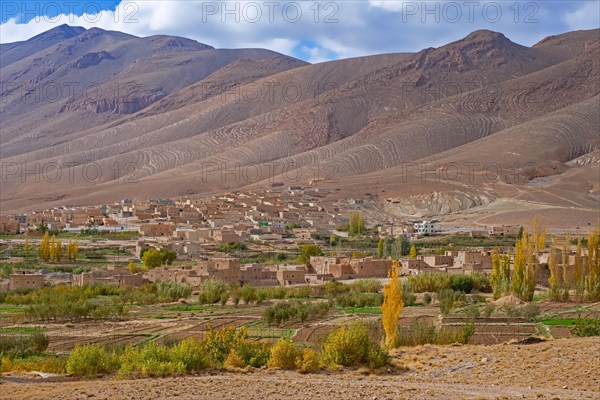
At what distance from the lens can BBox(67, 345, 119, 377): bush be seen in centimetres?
1725

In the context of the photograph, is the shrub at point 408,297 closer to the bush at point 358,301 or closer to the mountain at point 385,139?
the bush at point 358,301

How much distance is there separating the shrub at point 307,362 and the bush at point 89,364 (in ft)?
10.9

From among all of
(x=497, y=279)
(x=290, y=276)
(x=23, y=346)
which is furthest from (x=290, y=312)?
(x=290, y=276)

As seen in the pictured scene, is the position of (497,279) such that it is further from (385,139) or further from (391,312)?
(385,139)

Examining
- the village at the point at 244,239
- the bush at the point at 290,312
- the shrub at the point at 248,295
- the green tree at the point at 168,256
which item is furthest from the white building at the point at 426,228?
the bush at the point at 290,312

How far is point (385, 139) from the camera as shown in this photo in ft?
458

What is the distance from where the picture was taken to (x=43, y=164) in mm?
162375

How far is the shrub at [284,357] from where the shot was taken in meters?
17.3

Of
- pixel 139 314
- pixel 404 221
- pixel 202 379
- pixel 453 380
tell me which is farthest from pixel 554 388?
pixel 404 221

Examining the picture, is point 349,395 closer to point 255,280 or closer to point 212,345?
point 212,345

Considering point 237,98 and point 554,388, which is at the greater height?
point 237,98

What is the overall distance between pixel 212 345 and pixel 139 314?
15.0 meters

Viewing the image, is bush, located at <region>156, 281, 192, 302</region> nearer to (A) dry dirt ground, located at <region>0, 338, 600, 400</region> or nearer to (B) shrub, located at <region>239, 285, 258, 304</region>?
(B) shrub, located at <region>239, 285, 258, 304</region>

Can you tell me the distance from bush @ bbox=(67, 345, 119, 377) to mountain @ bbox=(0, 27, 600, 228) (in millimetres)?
74254
